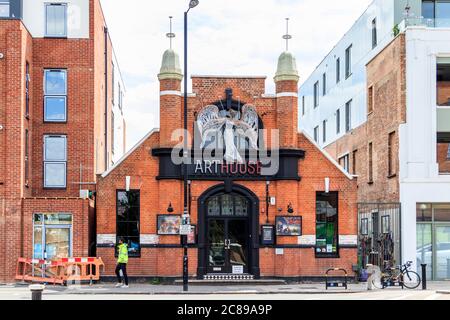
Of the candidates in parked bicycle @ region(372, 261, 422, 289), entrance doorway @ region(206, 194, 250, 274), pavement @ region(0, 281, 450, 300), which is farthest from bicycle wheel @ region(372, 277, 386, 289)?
entrance doorway @ region(206, 194, 250, 274)

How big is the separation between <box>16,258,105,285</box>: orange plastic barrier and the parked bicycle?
1060 cm

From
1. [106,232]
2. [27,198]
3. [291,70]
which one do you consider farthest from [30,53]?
[291,70]

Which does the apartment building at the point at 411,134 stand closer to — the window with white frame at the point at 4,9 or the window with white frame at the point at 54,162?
the window with white frame at the point at 54,162

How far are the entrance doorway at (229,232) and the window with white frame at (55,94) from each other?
26.7ft

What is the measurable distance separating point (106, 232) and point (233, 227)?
499cm

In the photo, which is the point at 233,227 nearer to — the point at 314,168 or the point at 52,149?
the point at 314,168

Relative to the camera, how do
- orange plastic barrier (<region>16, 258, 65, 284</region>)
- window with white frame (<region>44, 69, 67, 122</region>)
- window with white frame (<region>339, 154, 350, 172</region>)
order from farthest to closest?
window with white frame (<region>339, 154, 350, 172</region>)
window with white frame (<region>44, 69, 67, 122</region>)
orange plastic barrier (<region>16, 258, 65, 284</region>)

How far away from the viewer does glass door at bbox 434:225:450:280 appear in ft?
101

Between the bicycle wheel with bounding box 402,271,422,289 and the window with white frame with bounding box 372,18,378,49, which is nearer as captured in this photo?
the bicycle wheel with bounding box 402,271,422,289

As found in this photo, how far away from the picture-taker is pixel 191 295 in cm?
2328

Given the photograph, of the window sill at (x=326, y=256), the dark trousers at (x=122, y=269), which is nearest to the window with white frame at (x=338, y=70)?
the window sill at (x=326, y=256)

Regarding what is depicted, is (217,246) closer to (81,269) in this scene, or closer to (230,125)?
(230,125)

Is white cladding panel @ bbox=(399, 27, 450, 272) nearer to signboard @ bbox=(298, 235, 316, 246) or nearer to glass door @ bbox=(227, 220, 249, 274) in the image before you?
signboard @ bbox=(298, 235, 316, 246)

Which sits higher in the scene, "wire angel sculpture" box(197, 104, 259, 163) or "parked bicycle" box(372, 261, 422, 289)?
"wire angel sculpture" box(197, 104, 259, 163)
